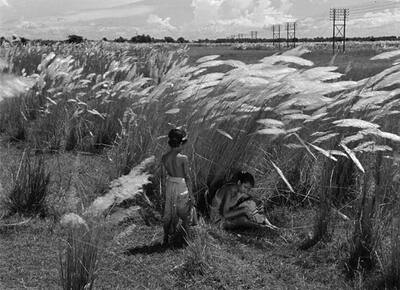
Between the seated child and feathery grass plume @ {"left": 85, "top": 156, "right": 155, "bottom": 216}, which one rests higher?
Answer: feathery grass plume @ {"left": 85, "top": 156, "right": 155, "bottom": 216}

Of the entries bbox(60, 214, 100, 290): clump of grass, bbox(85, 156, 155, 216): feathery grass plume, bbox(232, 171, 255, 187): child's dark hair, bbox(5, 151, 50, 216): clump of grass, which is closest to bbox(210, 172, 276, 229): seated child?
bbox(232, 171, 255, 187): child's dark hair

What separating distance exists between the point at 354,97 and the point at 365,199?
4.37ft

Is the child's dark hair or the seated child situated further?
the child's dark hair

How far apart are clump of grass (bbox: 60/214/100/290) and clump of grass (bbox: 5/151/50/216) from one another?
6.50 ft

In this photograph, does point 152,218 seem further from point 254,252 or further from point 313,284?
point 313,284

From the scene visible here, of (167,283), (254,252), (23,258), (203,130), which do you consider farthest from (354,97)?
(23,258)

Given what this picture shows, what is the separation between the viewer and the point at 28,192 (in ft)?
14.3

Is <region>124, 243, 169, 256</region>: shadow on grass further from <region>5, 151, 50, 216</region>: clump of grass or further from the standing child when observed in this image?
<region>5, 151, 50, 216</region>: clump of grass

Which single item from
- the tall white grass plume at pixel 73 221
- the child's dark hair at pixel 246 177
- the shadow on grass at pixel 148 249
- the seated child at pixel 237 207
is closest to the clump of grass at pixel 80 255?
the tall white grass plume at pixel 73 221

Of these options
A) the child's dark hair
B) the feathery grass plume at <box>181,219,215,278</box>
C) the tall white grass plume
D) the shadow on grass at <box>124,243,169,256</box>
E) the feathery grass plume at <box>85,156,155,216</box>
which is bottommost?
the shadow on grass at <box>124,243,169,256</box>

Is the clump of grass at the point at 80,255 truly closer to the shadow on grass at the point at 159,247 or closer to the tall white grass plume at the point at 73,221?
the tall white grass plume at the point at 73,221

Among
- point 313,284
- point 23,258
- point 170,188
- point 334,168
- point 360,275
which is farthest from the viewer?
point 334,168

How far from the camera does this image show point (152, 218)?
4.42 m

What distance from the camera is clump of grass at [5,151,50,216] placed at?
435 cm
